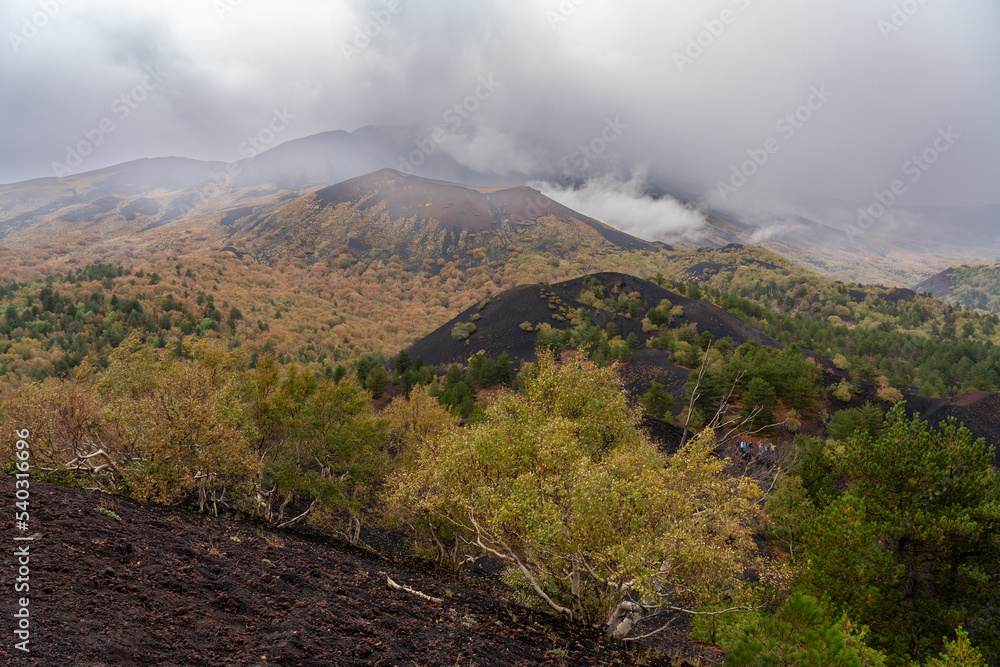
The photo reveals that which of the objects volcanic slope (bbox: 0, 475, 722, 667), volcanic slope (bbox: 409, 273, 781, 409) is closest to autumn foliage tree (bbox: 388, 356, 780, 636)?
volcanic slope (bbox: 0, 475, 722, 667)

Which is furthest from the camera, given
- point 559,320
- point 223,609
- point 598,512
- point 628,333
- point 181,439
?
point 559,320

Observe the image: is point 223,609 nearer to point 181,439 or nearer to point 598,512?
point 598,512

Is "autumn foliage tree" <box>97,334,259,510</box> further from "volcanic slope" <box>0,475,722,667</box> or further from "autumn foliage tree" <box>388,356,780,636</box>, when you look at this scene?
"autumn foliage tree" <box>388,356,780,636</box>

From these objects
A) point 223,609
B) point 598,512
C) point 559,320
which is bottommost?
point 223,609

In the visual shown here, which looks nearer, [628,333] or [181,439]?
[181,439]

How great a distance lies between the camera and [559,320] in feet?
262

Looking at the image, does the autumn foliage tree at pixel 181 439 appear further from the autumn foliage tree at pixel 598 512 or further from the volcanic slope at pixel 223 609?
the autumn foliage tree at pixel 598 512

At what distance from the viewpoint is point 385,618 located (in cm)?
874

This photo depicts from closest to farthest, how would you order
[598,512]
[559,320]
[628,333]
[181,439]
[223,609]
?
[223,609], [598,512], [181,439], [628,333], [559,320]

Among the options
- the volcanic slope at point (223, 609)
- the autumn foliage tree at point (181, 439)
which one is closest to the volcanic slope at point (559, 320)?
the autumn foliage tree at point (181, 439)

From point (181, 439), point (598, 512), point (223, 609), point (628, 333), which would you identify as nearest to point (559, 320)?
point (628, 333)

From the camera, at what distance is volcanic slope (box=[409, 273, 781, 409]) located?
72875 millimetres

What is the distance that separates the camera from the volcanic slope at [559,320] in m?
72.9

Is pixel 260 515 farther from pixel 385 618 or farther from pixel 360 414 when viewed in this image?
pixel 385 618
